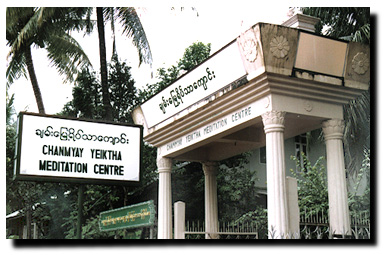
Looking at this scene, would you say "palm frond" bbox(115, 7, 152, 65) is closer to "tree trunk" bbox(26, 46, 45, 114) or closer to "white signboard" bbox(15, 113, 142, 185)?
"white signboard" bbox(15, 113, 142, 185)

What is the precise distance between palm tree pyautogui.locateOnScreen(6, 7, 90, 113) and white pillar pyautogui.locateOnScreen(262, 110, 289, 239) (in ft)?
14.0

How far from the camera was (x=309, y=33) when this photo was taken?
7973 mm

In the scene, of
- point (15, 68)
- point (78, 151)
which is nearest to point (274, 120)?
point (78, 151)

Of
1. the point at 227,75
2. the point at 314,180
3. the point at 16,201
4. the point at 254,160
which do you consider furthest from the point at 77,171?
the point at 254,160

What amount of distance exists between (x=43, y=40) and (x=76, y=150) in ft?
8.56

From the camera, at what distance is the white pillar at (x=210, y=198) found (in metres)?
11.1

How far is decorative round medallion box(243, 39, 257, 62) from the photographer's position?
25.5ft

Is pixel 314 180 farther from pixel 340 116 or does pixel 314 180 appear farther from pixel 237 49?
pixel 237 49

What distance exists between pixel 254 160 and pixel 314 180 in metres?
2.84

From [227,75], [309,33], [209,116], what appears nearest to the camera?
[309,33]

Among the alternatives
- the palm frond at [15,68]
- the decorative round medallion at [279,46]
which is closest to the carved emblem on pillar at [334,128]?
the decorative round medallion at [279,46]

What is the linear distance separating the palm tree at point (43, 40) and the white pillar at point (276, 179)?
168 inches

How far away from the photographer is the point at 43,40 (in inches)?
408

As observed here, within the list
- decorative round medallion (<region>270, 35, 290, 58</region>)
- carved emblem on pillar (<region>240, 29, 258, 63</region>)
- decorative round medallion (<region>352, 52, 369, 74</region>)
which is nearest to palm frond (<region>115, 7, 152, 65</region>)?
carved emblem on pillar (<region>240, 29, 258, 63</region>)
